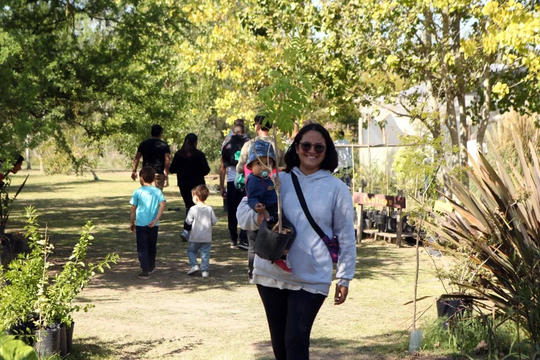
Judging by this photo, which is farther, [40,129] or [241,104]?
[241,104]

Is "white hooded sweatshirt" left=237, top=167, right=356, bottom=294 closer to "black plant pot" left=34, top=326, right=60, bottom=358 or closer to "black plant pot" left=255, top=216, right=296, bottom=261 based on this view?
"black plant pot" left=255, top=216, right=296, bottom=261

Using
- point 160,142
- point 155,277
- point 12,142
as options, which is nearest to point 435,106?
point 160,142

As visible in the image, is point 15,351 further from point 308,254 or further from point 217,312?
point 217,312

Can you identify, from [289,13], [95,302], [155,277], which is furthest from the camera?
[289,13]

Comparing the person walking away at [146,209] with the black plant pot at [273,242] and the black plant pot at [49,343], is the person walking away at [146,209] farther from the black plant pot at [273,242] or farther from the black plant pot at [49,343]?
the black plant pot at [273,242]

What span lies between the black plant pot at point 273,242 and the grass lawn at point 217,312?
6.13 ft

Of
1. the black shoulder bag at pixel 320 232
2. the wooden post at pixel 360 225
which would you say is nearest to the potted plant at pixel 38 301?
the black shoulder bag at pixel 320 232

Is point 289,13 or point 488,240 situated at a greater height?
point 289,13

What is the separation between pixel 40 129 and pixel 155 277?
229 cm

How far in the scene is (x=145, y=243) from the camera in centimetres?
948

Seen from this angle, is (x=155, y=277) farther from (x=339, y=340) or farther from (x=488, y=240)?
(x=488, y=240)

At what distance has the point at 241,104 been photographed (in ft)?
69.7

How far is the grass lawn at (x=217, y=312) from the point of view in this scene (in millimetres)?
6262

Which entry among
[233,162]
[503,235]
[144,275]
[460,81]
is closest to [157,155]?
[233,162]
